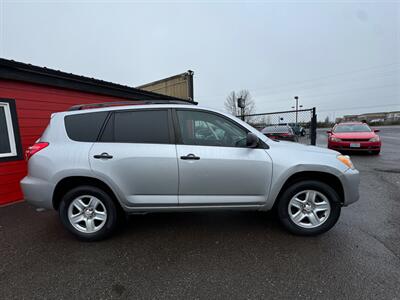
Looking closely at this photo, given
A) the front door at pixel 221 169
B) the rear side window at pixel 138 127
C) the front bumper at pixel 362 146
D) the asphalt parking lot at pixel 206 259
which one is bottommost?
the asphalt parking lot at pixel 206 259

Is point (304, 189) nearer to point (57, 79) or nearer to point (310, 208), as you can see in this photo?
→ point (310, 208)

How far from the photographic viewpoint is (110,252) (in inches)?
91.4

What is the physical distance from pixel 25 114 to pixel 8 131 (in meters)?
0.44

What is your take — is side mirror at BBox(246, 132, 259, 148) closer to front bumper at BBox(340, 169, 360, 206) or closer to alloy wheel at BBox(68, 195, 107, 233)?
front bumper at BBox(340, 169, 360, 206)

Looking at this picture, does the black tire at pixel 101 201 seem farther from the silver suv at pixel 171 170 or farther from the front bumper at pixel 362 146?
the front bumper at pixel 362 146

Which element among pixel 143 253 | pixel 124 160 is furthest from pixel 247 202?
pixel 124 160

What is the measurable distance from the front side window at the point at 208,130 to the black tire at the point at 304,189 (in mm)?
891

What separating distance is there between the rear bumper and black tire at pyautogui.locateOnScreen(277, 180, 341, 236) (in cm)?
300

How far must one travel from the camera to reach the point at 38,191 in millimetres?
2480

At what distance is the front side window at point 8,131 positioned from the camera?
3713 millimetres

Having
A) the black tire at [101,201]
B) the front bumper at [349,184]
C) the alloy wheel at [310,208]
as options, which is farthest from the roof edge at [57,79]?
the front bumper at [349,184]

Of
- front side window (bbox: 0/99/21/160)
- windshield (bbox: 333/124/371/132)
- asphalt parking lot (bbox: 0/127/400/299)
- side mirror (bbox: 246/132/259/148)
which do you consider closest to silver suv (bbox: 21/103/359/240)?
side mirror (bbox: 246/132/259/148)

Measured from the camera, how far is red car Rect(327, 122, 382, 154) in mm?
7422

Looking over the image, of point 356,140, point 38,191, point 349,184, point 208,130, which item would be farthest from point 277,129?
point 38,191
